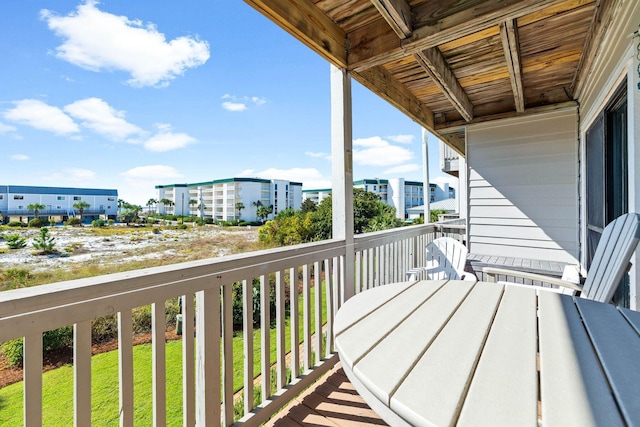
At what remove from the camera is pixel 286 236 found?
8734 mm

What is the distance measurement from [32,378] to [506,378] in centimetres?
137

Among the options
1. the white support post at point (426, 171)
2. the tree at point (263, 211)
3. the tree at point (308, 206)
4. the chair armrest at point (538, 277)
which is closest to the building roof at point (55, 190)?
the chair armrest at point (538, 277)

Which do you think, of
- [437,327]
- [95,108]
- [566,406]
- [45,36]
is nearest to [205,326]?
[437,327]

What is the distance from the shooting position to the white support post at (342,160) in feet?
7.91

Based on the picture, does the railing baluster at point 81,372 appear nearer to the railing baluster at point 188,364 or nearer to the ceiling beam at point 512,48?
the railing baluster at point 188,364

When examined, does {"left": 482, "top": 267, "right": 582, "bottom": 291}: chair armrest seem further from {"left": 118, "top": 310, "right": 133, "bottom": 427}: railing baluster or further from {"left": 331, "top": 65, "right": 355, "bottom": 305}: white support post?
{"left": 118, "top": 310, "right": 133, "bottom": 427}: railing baluster

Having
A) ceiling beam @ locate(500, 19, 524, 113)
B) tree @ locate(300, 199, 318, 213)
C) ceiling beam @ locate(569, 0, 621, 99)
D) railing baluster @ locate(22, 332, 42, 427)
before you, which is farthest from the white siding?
tree @ locate(300, 199, 318, 213)

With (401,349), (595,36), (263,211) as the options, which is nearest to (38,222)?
(401,349)

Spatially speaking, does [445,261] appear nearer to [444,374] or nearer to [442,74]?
[442,74]

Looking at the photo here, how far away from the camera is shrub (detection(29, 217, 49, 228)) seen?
2.28 metres

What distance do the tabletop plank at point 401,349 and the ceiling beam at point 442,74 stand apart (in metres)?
1.87

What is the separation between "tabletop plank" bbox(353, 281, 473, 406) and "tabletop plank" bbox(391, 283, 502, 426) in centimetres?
2

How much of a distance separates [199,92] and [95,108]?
323 centimetres

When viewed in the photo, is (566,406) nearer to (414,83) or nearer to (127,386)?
(127,386)
